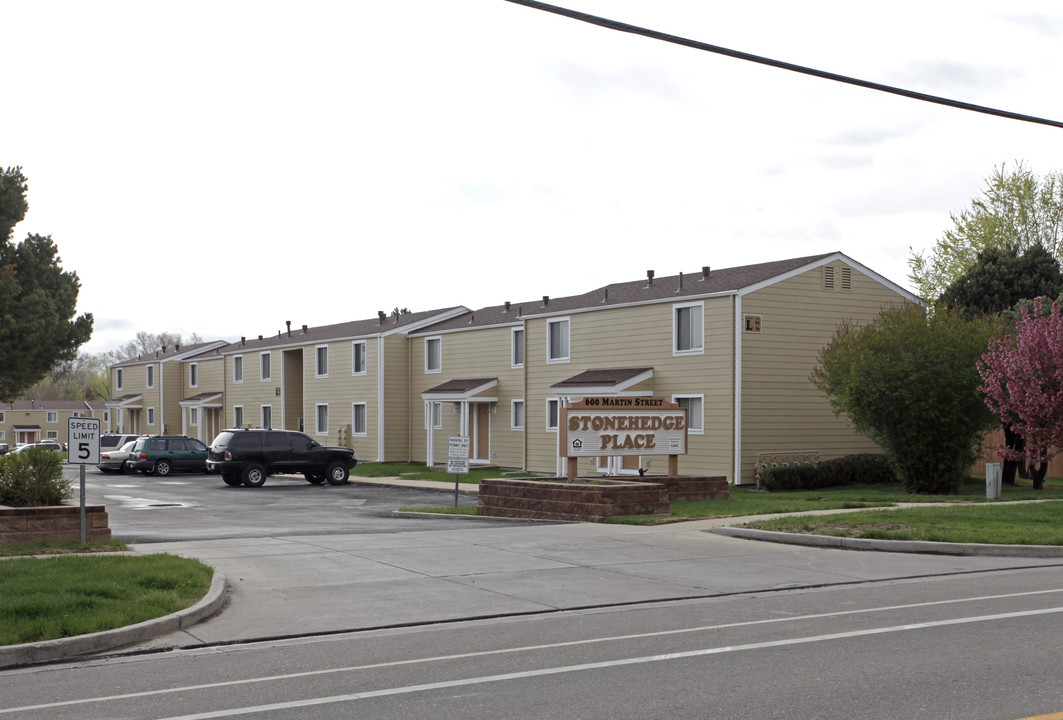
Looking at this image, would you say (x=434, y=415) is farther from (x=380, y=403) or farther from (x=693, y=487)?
(x=693, y=487)

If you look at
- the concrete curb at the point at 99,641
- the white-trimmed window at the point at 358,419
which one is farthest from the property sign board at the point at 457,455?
the white-trimmed window at the point at 358,419

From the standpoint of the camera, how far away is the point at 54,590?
34.2ft

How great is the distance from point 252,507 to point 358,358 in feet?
72.3

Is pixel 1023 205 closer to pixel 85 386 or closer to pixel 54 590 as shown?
pixel 54 590

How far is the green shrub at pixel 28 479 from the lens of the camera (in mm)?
15953

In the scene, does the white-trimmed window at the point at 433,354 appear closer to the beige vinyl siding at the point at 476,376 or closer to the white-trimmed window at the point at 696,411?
the beige vinyl siding at the point at 476,376

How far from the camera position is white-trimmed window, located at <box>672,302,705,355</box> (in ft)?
100

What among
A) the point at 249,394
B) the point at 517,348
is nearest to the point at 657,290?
the point at 517,348

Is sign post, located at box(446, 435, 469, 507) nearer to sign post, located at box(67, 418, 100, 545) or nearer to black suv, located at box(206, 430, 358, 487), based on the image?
sign post, located at box(67, 418, 100, 545)

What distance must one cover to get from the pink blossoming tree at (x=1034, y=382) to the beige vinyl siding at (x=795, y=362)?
6.93 meters

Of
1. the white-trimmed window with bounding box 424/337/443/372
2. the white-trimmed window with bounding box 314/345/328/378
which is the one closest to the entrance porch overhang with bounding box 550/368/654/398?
the white-trimmed window with bounding box 424/337/443/372

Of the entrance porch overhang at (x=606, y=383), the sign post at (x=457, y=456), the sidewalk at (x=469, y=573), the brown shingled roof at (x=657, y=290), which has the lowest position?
the sidewalk at (x=469, y=573)

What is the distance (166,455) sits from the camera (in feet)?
137

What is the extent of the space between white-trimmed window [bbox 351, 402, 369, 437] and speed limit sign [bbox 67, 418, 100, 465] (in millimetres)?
31358
